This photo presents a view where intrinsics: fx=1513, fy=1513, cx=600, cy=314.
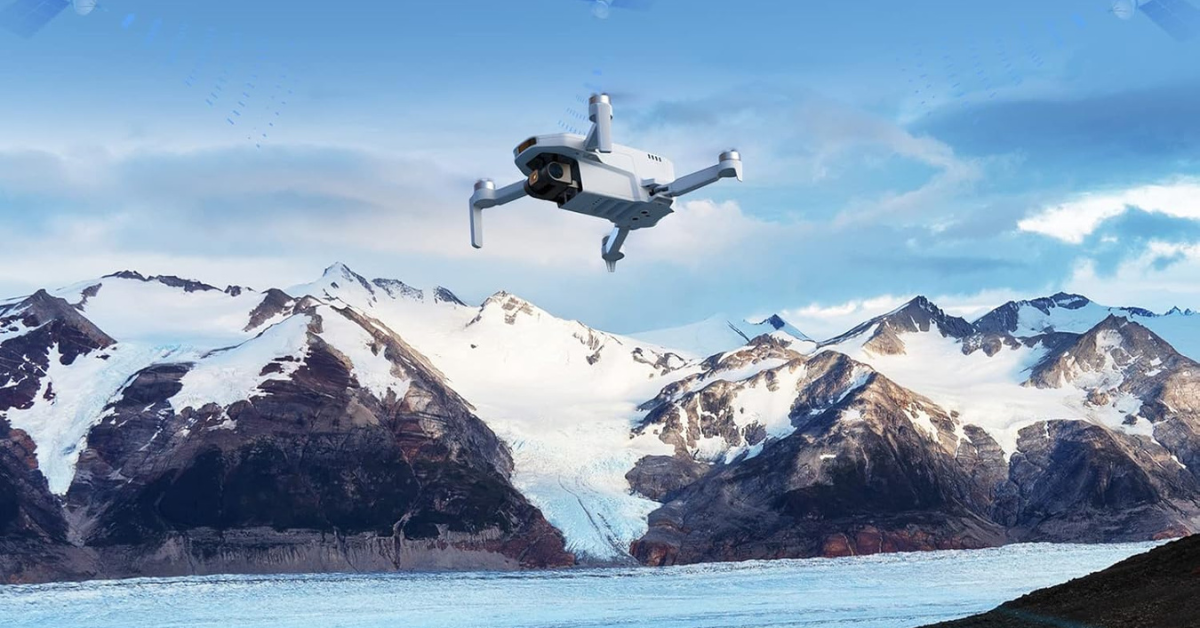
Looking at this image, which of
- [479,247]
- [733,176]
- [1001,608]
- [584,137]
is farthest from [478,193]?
[1001,608]

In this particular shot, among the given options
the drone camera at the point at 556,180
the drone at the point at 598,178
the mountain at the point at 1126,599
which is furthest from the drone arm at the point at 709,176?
the mountain at the point at 1126,599

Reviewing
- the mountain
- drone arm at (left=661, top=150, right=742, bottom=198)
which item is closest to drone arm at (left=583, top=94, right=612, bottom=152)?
drone arm at (left=661, top=150, right=742, bottom=198)

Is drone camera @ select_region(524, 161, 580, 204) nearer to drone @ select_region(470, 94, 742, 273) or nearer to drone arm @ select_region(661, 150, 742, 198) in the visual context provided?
drone @ select_region(470, 94, 742, 273)

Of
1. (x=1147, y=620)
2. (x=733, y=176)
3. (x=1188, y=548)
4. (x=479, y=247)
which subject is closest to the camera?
(x=733, y=176)

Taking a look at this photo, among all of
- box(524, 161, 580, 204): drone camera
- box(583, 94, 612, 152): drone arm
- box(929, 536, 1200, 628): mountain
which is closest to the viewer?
box(583, 94, 612, 152): drone arm

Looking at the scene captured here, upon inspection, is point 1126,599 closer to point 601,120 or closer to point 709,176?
point 709,176

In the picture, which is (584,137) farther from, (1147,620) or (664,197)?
(1147,620)
